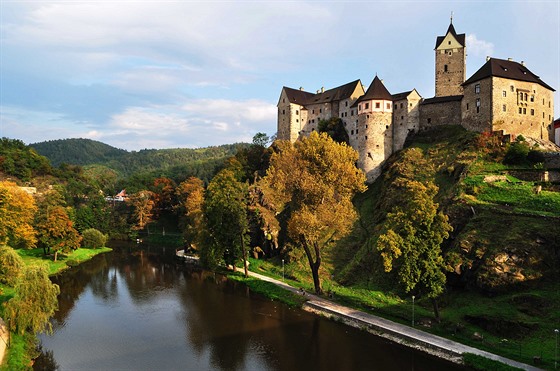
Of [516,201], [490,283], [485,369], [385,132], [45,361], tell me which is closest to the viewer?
[485,369]

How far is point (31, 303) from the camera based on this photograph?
2884 centimetres

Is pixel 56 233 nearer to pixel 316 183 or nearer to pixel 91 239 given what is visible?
pixel 91 239

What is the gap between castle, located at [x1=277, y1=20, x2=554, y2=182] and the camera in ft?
174

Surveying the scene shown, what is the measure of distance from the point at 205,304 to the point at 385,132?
3635cm

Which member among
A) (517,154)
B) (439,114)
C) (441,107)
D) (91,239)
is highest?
(441,107)

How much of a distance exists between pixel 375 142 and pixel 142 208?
173 feet

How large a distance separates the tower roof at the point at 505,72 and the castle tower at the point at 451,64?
344 inches

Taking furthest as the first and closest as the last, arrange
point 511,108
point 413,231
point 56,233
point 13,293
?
point 56,233 → point 511,108 → point 13,293 → point 413,231

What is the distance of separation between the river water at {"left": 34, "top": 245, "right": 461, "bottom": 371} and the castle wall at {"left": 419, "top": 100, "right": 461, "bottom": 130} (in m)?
34.8

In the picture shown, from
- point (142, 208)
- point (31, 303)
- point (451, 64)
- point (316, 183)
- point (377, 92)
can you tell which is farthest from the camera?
point (142, 208)

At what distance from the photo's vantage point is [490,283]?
3155 cm

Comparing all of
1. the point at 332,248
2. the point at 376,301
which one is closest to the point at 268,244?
the point at 332,248

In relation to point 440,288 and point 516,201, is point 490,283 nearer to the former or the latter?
point 440,288

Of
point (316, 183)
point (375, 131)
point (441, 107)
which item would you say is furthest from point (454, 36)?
point (316, 183)
